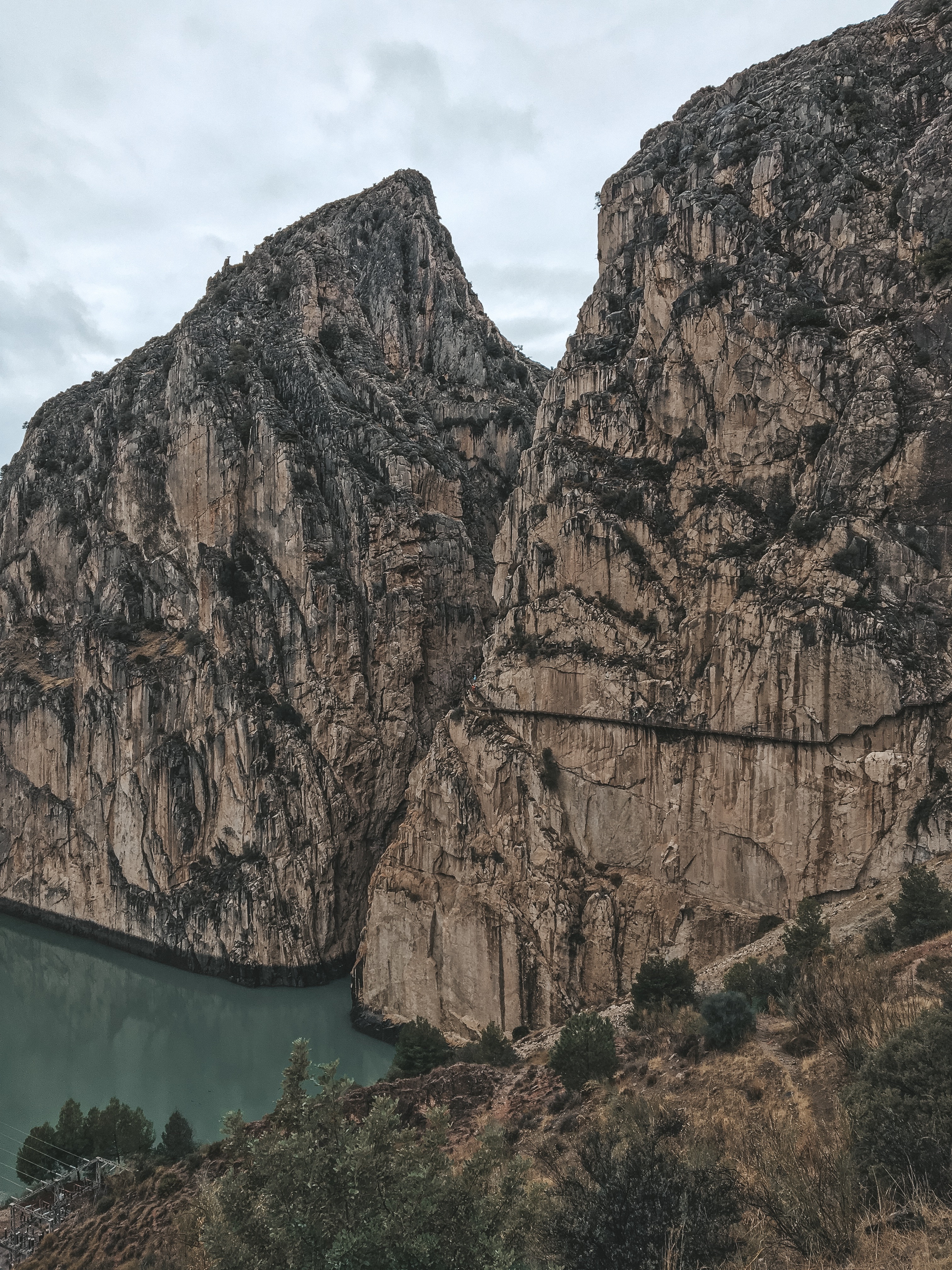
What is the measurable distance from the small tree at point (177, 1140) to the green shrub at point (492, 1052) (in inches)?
259

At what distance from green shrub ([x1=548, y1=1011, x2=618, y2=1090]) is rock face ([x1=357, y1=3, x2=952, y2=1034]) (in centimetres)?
1046

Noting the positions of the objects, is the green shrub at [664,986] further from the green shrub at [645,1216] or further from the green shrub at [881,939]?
the green shrub at [645,1216]

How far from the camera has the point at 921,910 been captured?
691 inches

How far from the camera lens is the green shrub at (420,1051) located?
2155cm

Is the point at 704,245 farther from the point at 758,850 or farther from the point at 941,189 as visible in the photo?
the point at 758,850

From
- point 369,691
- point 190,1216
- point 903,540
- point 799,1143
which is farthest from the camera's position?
point 369,691

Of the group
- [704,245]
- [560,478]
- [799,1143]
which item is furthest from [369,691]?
[799,1143]

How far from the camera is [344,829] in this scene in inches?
1566

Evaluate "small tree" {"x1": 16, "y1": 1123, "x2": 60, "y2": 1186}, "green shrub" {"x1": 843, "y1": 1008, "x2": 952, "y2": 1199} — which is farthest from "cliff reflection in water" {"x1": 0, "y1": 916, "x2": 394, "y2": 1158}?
"green shrub" {"x1": 843, "y1": 1008, "x2": 952, "y2": 1199}

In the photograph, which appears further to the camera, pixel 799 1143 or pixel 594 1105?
pixel 594 1105

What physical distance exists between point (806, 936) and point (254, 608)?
1208 inches

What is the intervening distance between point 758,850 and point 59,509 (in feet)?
150

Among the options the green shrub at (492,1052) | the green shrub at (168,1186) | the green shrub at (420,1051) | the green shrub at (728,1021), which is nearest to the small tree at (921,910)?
the green shrub at (728,1021)

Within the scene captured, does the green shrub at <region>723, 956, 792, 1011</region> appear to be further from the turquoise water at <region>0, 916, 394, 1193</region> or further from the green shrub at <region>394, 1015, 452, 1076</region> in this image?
the turquoise water at <region>0, 916, 394, 1193</region>
